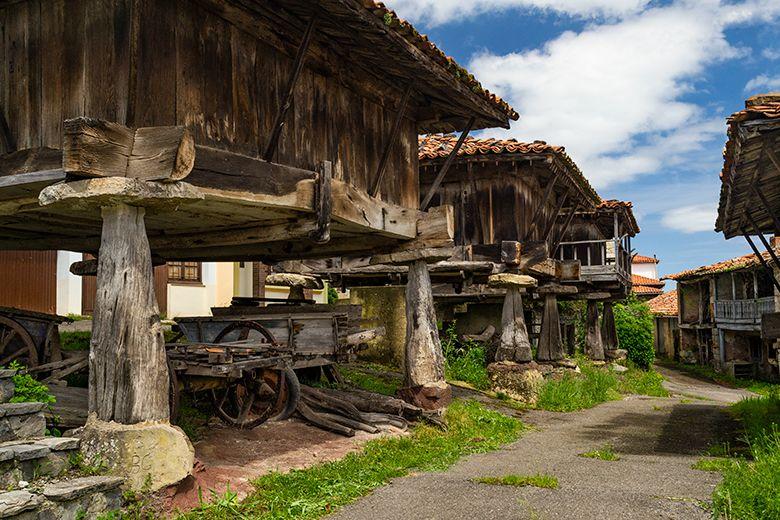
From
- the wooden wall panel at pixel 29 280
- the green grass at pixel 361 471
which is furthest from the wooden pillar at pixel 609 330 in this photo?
the wooden wall panel at pixel 29 280

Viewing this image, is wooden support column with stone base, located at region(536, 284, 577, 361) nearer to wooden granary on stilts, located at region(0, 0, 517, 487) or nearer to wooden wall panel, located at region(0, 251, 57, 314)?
wooden granary on stilts, located at region(0, 0, 517, 487)

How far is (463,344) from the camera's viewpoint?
57.0 feet

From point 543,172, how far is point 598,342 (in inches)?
435

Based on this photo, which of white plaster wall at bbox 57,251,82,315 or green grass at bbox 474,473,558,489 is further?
white plaster wall at bbox 57,251,82,315

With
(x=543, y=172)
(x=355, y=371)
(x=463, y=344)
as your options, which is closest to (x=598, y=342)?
(x=463, y=344)

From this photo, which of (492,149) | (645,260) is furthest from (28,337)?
(645,260)

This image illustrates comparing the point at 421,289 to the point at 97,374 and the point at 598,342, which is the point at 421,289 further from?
the point at 598,342

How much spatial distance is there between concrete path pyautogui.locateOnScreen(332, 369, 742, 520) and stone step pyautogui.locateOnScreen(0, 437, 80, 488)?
2.00m

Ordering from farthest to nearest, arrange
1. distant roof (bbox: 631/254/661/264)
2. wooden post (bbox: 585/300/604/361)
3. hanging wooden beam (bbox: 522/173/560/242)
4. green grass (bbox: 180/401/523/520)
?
distant roof (bbox: 631/254/661/264), wooden post (bbox: 585/300/604/361), hanging wooden beam (bbox: 522/173/560/242), green grass (bbox: 180/401/523/520)

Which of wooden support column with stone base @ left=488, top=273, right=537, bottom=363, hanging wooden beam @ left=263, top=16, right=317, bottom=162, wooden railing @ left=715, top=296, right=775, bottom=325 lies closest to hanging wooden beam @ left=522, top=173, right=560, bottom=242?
wooden support column with stone base @ left=488, top=273, right=537, bottom=363

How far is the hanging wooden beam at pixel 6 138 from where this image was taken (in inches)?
218

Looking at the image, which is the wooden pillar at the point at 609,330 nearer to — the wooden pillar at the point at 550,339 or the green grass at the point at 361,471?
the wooden pillar at the point at 550,339

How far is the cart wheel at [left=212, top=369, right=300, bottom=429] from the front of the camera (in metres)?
7.58

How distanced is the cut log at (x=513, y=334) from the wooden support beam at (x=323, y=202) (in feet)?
23.7
